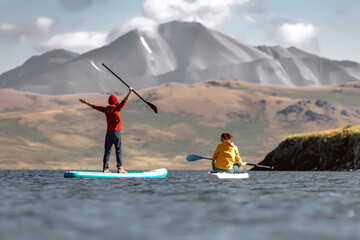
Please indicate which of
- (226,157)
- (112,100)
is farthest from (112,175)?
(226,157)

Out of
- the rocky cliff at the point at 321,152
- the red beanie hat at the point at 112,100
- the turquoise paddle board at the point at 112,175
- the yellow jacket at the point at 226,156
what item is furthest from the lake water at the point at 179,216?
the rocky cliff at the point at 321,152

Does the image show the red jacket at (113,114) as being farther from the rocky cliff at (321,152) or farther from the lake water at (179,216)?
the rocky cliff at (321,152)

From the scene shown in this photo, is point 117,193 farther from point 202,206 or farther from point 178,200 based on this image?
point 202,206

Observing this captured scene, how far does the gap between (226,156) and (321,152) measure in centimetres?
3729

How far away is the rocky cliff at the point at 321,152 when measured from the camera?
60.5 metres

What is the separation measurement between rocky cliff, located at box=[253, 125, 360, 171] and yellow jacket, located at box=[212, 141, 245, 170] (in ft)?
104

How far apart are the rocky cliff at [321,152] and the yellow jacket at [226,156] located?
104 ft

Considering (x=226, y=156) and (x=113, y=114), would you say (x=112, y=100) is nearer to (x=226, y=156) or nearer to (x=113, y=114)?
(x=113, y=114)

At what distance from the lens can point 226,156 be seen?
A: 97.9 ft

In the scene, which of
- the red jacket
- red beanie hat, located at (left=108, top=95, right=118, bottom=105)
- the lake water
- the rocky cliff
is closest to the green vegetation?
the rocky cliff

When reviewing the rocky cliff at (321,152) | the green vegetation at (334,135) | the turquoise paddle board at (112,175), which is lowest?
the turquoise paddle board at (112,175)

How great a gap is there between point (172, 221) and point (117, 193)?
815 cm

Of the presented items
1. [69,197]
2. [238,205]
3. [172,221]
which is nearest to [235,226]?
[172,221]

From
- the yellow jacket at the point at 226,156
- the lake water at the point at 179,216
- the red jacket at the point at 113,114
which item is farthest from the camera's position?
the red jacket at the point at 113,114
